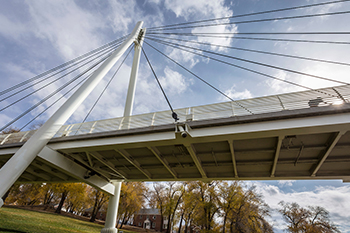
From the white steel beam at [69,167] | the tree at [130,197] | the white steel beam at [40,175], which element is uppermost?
the tree at [130,197]

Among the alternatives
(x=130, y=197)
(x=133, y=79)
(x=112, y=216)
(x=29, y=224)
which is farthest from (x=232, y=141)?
Answer: (x=130, y=197)

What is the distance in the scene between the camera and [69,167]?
15516mm

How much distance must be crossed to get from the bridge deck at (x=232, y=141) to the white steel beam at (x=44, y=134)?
1.18 metres

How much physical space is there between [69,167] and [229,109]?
43.1 ft

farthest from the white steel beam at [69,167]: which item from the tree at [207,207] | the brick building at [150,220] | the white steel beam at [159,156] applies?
the brick building at [150,220]

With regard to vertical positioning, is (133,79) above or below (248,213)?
above

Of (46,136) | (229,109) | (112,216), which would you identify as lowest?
(112,216)

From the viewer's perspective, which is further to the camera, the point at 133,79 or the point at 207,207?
the point at 207,207

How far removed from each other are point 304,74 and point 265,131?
4.47 meters

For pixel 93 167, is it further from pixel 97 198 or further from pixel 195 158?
pixel 97 198

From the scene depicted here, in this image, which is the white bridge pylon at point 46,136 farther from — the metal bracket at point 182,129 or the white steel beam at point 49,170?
the metal bracket at point 182,129

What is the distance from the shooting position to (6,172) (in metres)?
10.9

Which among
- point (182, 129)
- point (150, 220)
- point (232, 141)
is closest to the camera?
point (182, 129)

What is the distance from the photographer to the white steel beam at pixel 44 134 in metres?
11.0
